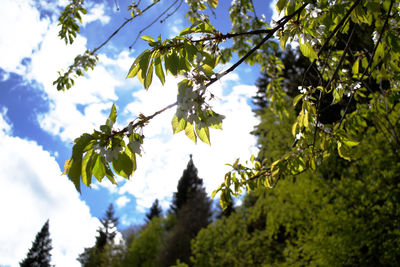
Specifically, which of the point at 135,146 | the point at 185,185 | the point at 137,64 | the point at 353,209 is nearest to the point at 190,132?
the point at 135,146

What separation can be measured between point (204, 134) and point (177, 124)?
0.26ft

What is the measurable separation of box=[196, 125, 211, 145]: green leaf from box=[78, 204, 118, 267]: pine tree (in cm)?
2496

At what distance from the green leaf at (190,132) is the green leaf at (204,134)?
1 cm

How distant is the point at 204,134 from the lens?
2.39ft

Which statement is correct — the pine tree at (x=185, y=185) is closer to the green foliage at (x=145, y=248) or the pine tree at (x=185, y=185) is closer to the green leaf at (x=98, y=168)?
the green foliage at (x=145, y=248)

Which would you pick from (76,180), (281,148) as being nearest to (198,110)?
(76,180)

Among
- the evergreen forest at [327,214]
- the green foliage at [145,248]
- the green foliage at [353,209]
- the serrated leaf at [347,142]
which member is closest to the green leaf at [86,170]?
the evergreen forest at [327,214]

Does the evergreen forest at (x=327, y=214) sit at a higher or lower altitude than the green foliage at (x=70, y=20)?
lower

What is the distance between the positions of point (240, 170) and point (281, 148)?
6686 millimetres

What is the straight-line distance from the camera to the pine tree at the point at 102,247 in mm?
22812

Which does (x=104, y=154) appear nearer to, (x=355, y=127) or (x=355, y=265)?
(x=355, y=127)

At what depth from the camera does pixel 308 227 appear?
564cm

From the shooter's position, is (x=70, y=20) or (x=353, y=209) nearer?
(x=70, y=20)

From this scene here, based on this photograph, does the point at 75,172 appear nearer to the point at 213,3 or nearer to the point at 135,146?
the point at 135,146
